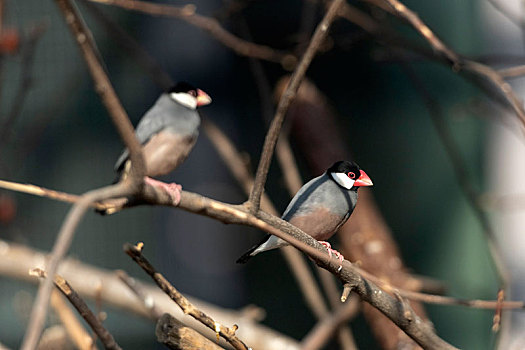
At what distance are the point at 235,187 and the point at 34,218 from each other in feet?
3.21

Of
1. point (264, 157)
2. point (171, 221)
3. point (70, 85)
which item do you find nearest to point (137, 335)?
point (171, 221)

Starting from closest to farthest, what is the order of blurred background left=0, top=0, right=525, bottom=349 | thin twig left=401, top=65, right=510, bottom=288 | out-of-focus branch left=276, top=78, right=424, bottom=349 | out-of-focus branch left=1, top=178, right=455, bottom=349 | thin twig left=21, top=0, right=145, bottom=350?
thin twig left=21, top=0, right=145, bottom=350
out-of-focus branch left=1, top=178, right=455, bottom=349
thin twig left=401, top=65, right=510, bottom=288
out-of-focus branch left=276, top=78, right=424, bottom=349
blurred background left=0, top=0, right=525, bottom=349

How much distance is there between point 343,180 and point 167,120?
404 millimetres

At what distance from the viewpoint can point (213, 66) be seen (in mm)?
3055

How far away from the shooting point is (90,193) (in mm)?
655

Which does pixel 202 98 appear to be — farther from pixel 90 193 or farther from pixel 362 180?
pixel 90 193

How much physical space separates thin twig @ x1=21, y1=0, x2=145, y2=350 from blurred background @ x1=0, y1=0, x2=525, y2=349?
2200mm

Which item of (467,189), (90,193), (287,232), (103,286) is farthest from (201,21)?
(90,193)

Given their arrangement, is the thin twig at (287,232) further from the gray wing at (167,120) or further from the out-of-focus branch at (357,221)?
the out-of-focus branch at (357,221)

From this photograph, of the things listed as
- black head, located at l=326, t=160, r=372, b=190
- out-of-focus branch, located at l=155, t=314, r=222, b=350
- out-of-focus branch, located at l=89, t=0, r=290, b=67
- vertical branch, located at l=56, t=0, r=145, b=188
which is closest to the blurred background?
out-of-focus branch, located at l=89, t=0, r=290, b=67

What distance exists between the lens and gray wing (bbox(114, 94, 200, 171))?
1.13 meters

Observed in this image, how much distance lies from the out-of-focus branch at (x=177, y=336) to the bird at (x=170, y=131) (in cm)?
23

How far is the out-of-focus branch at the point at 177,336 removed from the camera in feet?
3.28

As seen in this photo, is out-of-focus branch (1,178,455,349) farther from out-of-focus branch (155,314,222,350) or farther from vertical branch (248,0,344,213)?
out-of-focus branch (155,314,222,350)
